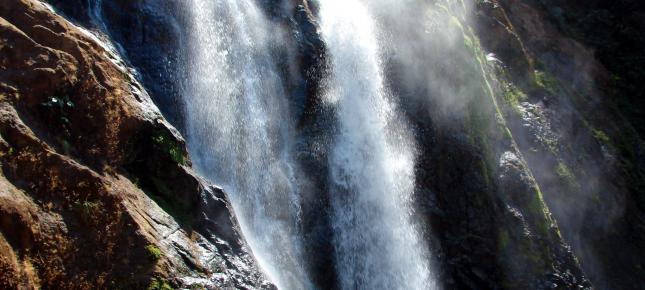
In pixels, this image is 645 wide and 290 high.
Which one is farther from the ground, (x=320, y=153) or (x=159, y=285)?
(x=159, y=285)

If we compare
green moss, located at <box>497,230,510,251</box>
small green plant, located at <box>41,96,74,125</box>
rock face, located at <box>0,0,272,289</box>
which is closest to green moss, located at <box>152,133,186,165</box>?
rock face, located at <box>0,0,272,289</box>

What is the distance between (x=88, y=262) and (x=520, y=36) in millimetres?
21350

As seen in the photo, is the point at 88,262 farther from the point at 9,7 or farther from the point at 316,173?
the point at 316,173

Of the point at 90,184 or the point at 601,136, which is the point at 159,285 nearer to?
the point at 90,184

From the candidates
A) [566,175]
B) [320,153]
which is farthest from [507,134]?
[320,153]

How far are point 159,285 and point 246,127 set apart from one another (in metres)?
6.18

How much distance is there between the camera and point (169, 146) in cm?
982

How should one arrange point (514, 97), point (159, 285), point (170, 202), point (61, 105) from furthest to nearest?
point (514, 97) → point (170, 202) → point (61, 105) → point (159, 285)

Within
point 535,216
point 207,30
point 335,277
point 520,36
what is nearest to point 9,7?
point 207,30

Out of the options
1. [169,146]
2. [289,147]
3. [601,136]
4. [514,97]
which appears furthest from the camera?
[601,136]

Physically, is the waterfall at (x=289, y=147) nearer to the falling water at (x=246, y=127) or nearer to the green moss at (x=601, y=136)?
the falling water at (x=246, y=127)

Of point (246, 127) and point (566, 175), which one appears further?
point (566, 175)

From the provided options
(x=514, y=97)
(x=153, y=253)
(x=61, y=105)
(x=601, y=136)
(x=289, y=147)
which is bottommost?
(x=289, y=147)

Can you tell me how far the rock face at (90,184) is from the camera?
23.1ft
